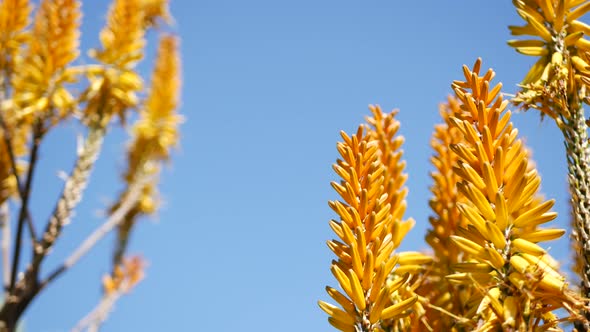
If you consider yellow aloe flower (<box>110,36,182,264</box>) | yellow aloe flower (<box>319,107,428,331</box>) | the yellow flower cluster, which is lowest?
yellow aloe flower (<box>319,107,428,331</box>)

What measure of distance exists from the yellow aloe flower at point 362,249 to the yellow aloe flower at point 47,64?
11.5ft

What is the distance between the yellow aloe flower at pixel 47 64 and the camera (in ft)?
13.4

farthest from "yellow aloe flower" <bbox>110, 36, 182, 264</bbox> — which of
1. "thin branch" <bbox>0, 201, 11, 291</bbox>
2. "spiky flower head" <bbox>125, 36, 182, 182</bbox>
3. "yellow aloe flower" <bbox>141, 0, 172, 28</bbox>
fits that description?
"thin branch" <bbox>0, 201, 11, 291</bbox>

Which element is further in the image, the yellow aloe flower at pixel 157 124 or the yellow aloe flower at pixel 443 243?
the yellow aloe flower at pixel 157 124

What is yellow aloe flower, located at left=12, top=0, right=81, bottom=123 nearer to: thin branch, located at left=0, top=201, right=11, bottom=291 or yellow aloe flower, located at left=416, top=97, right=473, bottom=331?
thin branch, located at left=0, top=201, right=11, bottom=291

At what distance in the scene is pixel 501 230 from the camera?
1.21 m

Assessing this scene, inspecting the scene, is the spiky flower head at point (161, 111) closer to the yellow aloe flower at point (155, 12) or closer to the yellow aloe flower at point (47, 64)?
the yellow aloe flower at point (155, 12)

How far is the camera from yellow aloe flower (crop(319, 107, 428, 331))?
46.8 inches

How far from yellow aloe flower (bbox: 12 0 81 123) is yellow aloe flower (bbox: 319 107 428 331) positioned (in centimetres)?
350

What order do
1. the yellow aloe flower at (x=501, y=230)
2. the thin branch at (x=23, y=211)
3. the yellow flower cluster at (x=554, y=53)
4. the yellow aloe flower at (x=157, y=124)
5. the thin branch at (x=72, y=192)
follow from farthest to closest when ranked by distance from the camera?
the yellow aloe flower at (x=157, y=124) < the thin branch at (x=72, y=192) < the thin branch at (x=23, y=211) < the yellow flower cluster at (x=554, y=53) < the yellow aloe flower at (x=501, y=230)

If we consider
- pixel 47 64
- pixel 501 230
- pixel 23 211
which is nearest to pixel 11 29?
pixel 47 64

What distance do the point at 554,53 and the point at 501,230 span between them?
0.66m

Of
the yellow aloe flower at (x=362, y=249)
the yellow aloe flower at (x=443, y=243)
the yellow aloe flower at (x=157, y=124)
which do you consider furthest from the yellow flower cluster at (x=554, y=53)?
the yellow aloe flower at (x=157, y=124)

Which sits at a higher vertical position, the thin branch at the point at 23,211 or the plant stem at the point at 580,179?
the thin branch at the point at 23,211
